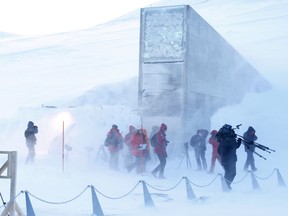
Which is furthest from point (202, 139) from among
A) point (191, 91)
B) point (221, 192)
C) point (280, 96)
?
point (280, 96)

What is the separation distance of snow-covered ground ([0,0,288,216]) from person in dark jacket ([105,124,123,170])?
1.30 feet

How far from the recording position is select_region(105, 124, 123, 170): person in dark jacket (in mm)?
15500

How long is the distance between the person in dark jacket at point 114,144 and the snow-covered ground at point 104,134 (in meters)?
0.40

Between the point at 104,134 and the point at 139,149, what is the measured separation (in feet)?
10.7

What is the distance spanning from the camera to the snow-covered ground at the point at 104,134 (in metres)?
10.3

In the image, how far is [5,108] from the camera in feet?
113

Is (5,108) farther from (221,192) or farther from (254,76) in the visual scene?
(221,192)

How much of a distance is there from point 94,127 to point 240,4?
65035mm

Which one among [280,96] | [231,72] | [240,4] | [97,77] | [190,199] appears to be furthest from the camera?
[240,4]

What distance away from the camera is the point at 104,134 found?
18.0m

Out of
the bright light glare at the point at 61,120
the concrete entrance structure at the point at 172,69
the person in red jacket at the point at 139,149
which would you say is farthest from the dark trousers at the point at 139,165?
the bright light glare at the point at 61,120

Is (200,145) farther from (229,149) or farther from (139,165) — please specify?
(229,149)

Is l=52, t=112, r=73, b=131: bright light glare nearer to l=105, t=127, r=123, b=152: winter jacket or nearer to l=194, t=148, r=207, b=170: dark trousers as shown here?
l=105, t=127, r=123, b=152: winter jacket

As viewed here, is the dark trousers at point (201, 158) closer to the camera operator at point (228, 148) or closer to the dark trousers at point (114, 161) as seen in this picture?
the dark trousers at point (114, 161)
